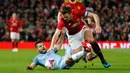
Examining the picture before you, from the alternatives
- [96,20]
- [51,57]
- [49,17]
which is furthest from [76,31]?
[49,17]

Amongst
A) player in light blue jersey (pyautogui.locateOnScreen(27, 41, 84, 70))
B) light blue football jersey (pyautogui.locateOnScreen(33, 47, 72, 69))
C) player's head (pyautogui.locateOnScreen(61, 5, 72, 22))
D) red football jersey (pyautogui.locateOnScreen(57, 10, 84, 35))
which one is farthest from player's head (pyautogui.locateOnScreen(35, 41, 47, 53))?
player's head (pyautogui.locateOnScreen(61, 5, 72, 22))

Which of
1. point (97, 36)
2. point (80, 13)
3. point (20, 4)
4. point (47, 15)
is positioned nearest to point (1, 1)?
point (20, 4)

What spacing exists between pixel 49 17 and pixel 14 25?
4.01 meters

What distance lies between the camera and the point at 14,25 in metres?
27.7

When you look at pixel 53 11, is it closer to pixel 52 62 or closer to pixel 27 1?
pixel 27 1

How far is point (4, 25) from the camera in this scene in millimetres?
29797

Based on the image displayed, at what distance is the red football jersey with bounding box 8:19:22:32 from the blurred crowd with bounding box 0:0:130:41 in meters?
1.47

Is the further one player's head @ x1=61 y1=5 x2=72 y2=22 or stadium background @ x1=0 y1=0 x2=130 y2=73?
stadium background @ x1=0 y1=0 x2=130 y2=73

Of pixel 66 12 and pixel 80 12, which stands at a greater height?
pixel 80 12

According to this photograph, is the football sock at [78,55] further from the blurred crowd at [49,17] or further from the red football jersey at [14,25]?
the blurred crowd at [49,17]

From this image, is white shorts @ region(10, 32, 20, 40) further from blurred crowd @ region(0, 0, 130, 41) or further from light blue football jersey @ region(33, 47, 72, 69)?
light blue football jersey @ region(33, 47, 72, 69)

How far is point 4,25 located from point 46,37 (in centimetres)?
265

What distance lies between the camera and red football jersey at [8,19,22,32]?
27.4 m

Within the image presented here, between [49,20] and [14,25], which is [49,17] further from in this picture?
[14,25]
